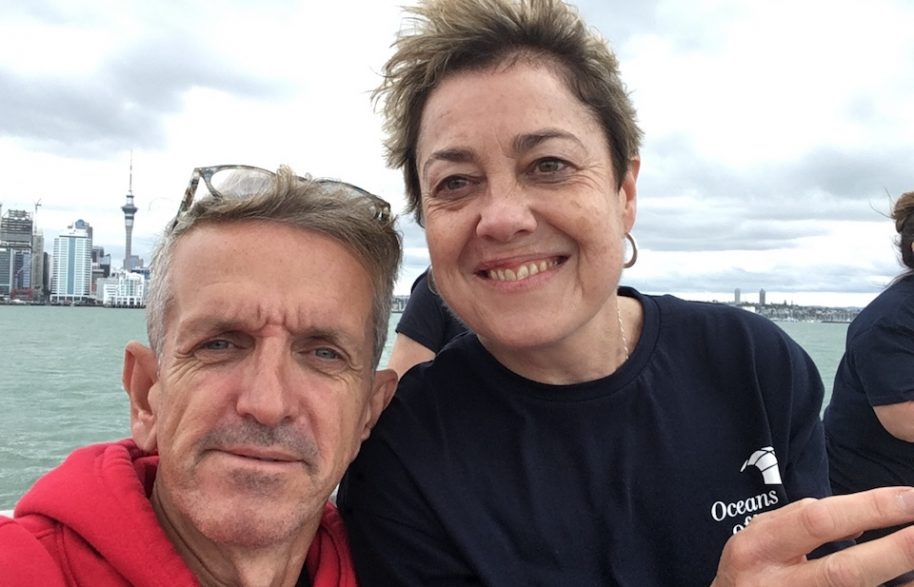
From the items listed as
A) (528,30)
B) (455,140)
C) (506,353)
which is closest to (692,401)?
(506,353)

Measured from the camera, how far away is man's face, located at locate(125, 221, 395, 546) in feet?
5.71

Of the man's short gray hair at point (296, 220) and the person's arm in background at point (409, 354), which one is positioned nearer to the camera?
the man's short gray hair at point (296, 220)

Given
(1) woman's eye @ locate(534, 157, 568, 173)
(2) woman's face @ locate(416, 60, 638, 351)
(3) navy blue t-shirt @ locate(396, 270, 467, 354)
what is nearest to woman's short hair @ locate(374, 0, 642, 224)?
(2) woman's face @ locate(416, 60, 638, 351)

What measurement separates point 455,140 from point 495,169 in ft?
0.45

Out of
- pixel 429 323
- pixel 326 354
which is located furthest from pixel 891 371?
pixel 326 354

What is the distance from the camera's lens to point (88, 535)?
162 cm

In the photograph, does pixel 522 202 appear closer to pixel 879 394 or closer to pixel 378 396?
pixel 378 396

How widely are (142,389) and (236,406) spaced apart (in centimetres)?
43

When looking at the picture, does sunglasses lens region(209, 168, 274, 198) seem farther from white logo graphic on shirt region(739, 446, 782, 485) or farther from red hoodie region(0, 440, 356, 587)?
white logo graphic on shirt region(739, 446, 782, 485)

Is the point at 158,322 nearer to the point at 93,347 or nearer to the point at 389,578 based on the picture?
the point at 389,578

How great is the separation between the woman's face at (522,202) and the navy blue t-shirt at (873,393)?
2093 millimetres

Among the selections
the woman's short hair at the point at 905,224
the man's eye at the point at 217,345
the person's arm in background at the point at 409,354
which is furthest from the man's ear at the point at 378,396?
the woman's short hair at the point at 905,224

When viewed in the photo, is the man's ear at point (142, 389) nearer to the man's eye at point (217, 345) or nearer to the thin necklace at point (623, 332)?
the man's eye at point (217, 345)

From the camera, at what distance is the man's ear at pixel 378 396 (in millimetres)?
2061
